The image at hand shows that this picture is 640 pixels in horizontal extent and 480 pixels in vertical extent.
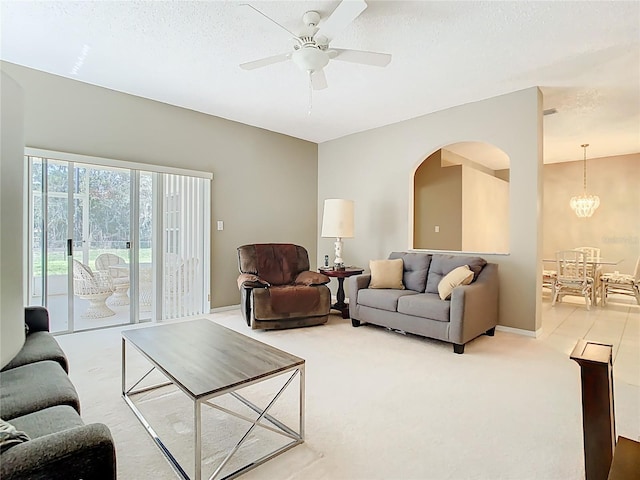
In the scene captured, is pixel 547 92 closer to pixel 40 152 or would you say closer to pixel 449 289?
pixel 449 289

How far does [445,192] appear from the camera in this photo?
622 cm

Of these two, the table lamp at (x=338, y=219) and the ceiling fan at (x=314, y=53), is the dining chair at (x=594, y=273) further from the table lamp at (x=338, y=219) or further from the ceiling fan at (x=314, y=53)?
the ceiling fan at (x=314, y=53)

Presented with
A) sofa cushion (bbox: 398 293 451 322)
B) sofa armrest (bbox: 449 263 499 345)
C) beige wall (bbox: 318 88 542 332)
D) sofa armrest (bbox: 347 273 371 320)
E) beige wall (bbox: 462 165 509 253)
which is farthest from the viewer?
beige wall (bbox: 462 165 509 253)

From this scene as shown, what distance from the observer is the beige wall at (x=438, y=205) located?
6105 mm

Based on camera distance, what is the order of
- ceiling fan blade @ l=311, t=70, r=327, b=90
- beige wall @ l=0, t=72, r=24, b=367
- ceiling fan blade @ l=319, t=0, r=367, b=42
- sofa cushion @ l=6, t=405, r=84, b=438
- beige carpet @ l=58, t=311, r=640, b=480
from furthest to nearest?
ceiling fan blade @ l=311, t=70, r=327, b=90 < ceiling fan blade @ l=319, t=0, r=367, b=42 < beige carpet @ l=58, t=311, r=640, b=480 < sofa cushion @ l=6, t=405, r=84, b=438 < beige wall @ l=0, t=72, r=24, b=367

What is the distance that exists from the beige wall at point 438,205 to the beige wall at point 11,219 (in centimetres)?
629

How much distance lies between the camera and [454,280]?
3.40m

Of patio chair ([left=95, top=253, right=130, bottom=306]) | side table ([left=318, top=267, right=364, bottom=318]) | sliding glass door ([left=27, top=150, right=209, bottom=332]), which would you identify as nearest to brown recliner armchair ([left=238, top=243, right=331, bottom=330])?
side table ([left=318, top=267, right=364, bottom=318])

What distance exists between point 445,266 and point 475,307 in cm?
65

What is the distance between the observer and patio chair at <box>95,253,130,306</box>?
13.0ft

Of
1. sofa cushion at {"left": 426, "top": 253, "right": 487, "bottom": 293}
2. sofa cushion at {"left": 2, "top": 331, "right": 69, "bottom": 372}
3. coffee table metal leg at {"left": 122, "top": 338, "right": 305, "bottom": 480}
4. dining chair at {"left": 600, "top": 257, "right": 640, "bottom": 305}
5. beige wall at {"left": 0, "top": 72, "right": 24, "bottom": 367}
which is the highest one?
beige wall at {"left": 0, "top": 72, "right": 24, "bottom": 367}

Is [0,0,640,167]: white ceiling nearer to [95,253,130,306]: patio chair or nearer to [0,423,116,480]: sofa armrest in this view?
[95,253,130,306]: patio chair

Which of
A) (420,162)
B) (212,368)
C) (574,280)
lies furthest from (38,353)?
(574,280)

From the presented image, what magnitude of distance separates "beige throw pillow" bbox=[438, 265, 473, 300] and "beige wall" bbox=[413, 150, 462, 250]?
2.85 m
